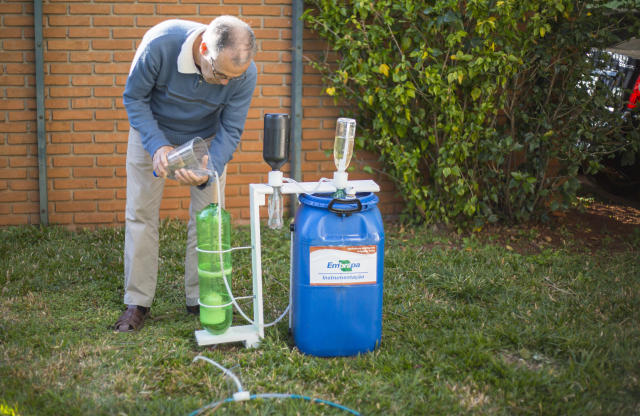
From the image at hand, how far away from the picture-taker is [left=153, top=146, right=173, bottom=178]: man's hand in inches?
117

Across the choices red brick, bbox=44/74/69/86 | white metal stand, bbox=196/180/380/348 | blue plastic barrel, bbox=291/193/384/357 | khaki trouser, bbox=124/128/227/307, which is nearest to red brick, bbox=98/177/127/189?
red brick, bbox=44/74/69/86

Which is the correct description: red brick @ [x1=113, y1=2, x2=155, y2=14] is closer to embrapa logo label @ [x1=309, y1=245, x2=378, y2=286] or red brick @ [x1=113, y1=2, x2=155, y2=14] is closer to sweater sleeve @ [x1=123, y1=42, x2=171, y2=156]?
sweater sleeve @ [x1=123, y1=42, x2=171, y2=156]

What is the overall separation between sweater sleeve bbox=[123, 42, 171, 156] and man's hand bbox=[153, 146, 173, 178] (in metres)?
0.05

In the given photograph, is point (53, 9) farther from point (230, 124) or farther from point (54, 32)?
point (230, 124)

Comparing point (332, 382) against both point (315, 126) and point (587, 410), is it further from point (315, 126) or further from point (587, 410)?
point (315, 126)

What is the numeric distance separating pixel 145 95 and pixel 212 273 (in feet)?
3.09

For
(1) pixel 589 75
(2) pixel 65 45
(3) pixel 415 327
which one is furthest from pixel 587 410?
(2) pixel 65 45

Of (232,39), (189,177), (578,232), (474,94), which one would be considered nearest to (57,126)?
(189,177)

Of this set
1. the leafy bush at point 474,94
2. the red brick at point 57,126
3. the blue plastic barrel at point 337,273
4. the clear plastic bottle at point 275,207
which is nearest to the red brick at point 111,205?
the red brick at point 57,126

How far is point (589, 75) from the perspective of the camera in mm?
4945

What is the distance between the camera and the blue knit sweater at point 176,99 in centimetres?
302

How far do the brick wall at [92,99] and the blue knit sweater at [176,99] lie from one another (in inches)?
75.5

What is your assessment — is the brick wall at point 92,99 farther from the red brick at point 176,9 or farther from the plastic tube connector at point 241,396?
the plastic tube connector at point 241,396

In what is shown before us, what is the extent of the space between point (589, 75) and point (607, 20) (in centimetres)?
43
